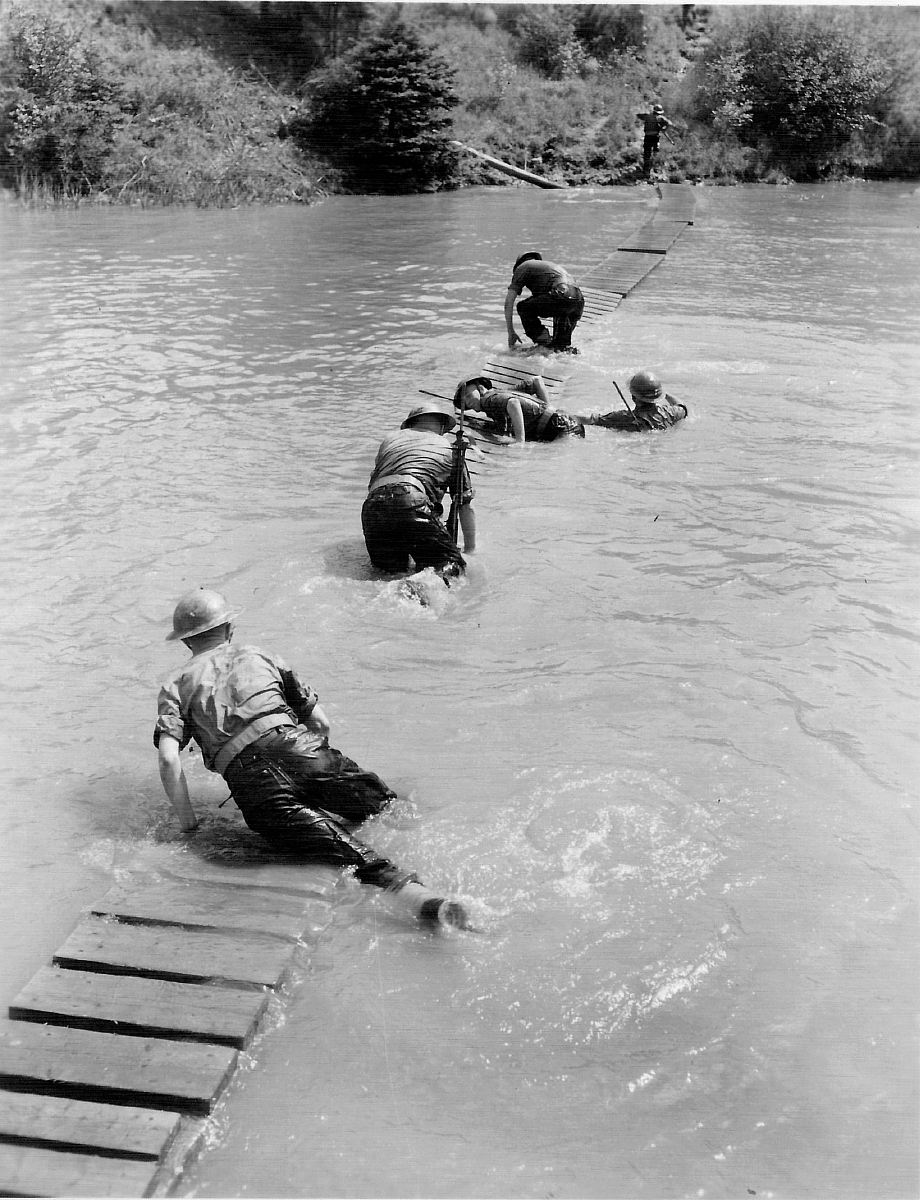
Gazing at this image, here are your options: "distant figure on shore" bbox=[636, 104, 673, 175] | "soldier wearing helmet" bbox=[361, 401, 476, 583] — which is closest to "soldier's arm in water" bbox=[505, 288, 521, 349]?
"soldier wearing helmet" bbox=[361, 401, 476, 583]

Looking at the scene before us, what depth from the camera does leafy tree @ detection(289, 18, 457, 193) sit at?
30.9 m

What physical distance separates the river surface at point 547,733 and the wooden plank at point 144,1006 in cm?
17

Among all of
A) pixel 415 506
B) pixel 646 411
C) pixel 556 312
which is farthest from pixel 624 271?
pixel 415 506

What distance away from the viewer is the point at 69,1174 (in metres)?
3.50

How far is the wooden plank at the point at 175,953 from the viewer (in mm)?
4297

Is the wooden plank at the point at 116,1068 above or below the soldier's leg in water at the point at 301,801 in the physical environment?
below

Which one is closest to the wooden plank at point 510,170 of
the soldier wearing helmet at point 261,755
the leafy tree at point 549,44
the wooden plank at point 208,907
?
the leafy tree at point 549,44

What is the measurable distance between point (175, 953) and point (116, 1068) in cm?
57

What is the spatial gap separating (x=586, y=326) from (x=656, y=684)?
1000cm

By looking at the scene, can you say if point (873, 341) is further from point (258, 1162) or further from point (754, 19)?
point (754, 19)

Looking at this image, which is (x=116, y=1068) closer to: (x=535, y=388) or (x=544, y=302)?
(x=535, y=388)

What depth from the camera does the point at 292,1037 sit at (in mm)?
4102

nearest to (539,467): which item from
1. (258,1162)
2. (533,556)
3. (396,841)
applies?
(533,556)

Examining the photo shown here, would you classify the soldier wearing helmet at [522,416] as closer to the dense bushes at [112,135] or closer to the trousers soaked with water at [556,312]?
the trousers soaked with water at [556,312]
